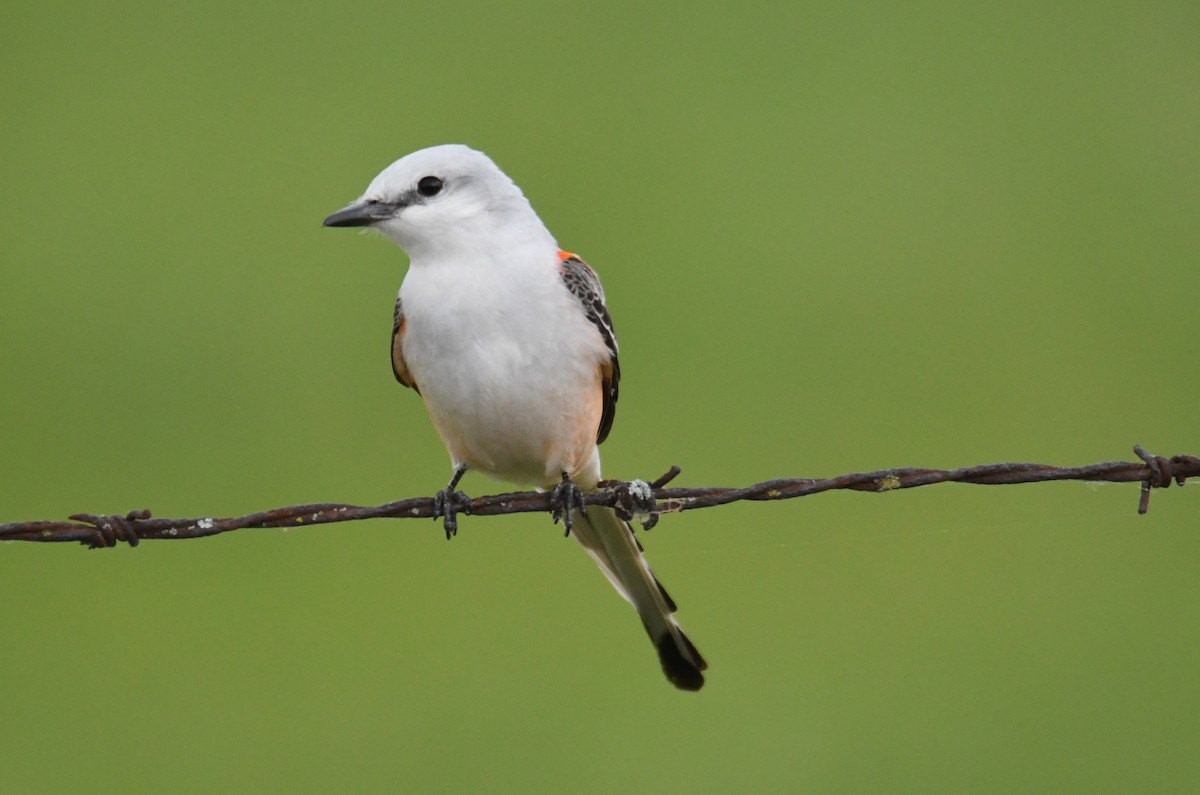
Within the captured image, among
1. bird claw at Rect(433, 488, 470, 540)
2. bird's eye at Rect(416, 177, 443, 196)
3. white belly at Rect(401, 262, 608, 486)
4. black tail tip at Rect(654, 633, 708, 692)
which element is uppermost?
bird's eye at Rect(416, 177, 443, 196)

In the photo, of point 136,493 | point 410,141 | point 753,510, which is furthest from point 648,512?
point 410,141

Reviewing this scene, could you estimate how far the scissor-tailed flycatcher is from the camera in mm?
4523

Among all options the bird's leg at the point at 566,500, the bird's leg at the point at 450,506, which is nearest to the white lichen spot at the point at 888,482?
the bird's leg at the point at 566,500

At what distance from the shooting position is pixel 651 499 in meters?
3.88

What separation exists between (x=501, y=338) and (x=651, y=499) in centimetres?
90

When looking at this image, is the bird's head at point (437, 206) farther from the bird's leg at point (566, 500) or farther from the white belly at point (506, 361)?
the bird's leg at point (566, 500)

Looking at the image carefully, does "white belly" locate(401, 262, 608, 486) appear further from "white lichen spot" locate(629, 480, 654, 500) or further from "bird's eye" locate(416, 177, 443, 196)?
"white lichen spot" locate(629, 480, 654, 500)

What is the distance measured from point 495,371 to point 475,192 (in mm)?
662

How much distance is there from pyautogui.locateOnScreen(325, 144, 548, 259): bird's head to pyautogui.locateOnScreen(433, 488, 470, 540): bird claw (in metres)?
0.81

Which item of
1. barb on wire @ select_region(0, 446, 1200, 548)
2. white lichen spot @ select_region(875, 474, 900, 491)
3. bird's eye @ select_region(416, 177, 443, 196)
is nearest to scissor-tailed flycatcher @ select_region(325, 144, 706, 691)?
bird's eye @ select_region(416, 177, 443, 196)

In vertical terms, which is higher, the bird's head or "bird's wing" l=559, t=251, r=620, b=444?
the bird's head

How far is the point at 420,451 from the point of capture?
7.91 meters

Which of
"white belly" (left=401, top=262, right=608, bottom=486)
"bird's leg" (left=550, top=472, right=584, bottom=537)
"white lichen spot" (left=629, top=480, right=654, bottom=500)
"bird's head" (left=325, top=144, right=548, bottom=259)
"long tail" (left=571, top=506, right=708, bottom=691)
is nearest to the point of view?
"white lichen spot" (left=629, top=480, right=654, bottom=500)

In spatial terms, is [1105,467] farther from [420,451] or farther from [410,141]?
[410,141]
